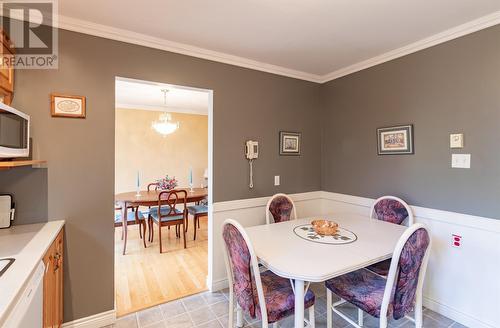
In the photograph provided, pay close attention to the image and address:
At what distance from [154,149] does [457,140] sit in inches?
199

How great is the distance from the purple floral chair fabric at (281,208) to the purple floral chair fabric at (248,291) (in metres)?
1.08

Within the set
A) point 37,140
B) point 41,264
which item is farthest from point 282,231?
point 37,140

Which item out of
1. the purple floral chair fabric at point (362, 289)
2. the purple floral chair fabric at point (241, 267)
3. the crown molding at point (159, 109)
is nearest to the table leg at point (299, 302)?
the purple floral chair fabric at point (241, 267)

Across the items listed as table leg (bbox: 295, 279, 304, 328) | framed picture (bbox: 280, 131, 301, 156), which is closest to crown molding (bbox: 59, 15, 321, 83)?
framed picture (bbox: 280, 131, 301, 156)

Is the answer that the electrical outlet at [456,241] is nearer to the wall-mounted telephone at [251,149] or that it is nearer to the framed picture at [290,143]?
the framed picture at [290,143]

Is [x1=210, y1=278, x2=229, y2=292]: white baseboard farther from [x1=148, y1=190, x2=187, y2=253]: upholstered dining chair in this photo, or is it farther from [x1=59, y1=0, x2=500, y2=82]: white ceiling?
[x1=59, y1=0, x2=500, y2=82]: white ceiling

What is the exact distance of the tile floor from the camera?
202cm

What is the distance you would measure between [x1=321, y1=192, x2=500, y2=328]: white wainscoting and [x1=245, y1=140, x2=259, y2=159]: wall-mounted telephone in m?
1.69

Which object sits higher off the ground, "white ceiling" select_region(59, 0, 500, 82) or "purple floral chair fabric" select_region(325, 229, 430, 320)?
"white ceiling" select_region(59, 0, 500, 82)

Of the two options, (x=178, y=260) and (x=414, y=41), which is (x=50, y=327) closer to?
(x=178, y=260)

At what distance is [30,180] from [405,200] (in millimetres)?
3274

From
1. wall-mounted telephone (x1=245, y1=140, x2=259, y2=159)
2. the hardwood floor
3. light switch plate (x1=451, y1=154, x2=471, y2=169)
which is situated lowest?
the hardwood floor

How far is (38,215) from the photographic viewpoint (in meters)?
1.83

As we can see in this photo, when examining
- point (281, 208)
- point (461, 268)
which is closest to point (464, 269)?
point (461, 268)
